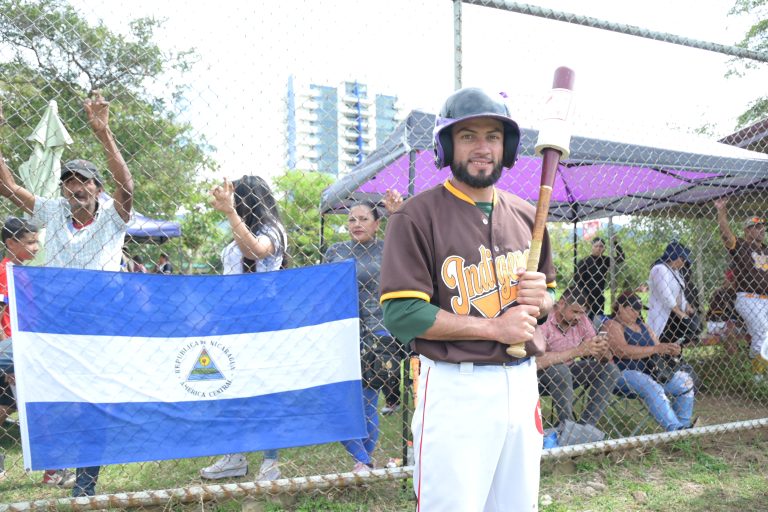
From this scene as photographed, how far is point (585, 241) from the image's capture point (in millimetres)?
15148

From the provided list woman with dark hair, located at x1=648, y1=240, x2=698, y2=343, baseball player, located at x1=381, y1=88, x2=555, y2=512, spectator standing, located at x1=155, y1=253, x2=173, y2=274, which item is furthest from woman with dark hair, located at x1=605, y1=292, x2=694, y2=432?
spectator standing, located at x1=155, y1=253, x2=173, y2=274

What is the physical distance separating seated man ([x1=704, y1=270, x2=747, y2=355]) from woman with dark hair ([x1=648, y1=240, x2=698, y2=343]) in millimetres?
646

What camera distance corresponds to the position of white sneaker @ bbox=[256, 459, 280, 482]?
3.31 m

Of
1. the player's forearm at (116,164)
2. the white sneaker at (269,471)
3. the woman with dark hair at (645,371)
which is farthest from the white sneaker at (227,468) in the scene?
the woman with dark hair at (645,371)

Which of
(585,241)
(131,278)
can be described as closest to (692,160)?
(131,278)

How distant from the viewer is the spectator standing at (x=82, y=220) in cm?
300

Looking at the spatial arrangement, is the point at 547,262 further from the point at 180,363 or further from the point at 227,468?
the point at 227,468

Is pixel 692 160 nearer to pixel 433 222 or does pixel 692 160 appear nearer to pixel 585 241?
pixel 433 222

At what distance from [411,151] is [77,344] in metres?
2.18

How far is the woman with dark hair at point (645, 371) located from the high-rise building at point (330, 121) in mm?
2751

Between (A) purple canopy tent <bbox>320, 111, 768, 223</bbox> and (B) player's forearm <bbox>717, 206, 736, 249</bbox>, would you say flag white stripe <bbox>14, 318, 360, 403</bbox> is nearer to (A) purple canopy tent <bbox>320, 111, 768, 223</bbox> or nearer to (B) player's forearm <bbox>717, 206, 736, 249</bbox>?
(A) purple canopy tent <bbox>320, 111, 768, 223</bbox>

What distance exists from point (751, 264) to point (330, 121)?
4843mm

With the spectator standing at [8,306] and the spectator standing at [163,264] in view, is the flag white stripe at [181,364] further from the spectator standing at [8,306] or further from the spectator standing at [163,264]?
the spectator standing at [163,264]

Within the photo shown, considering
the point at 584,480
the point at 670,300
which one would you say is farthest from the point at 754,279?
the point at 584,480
